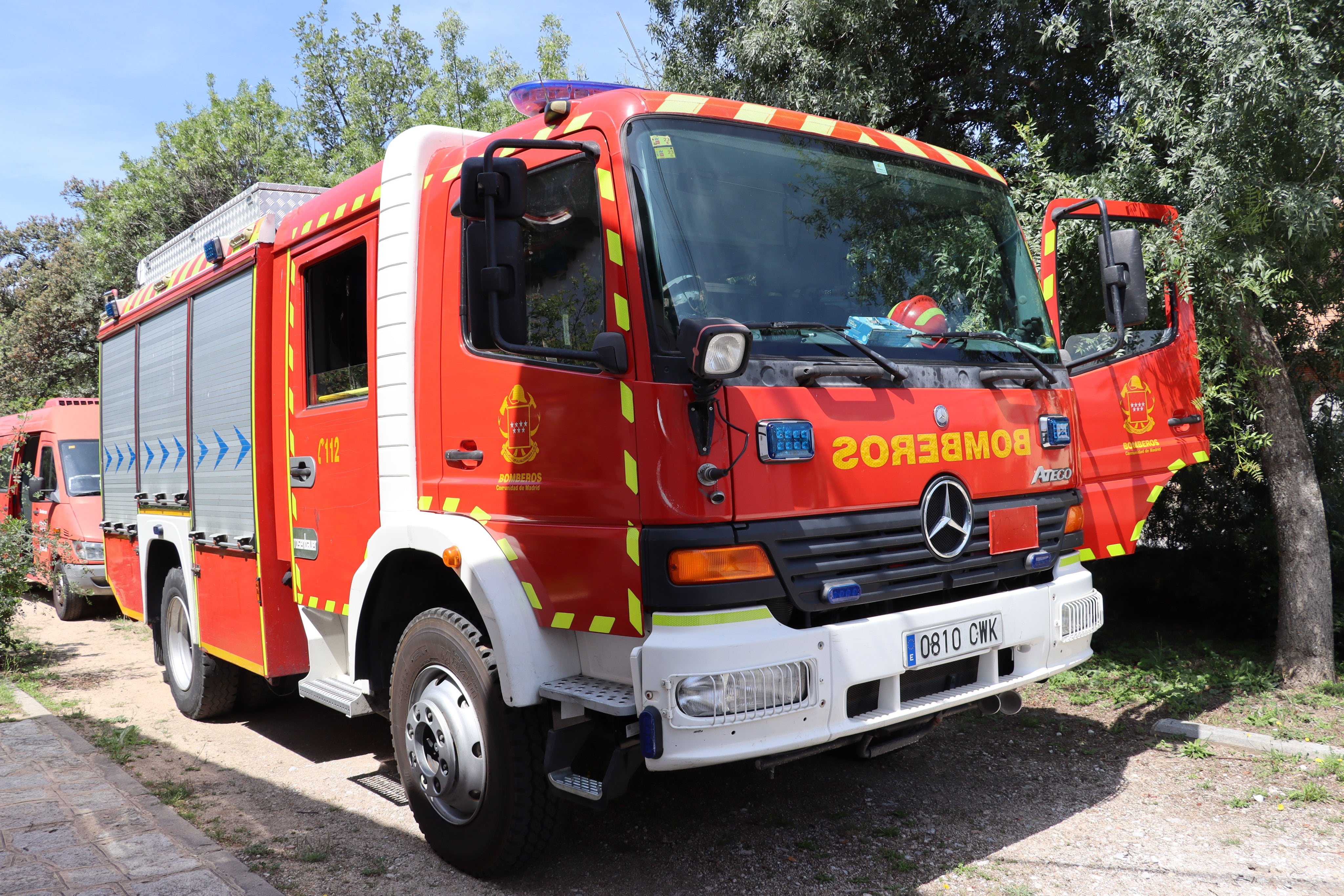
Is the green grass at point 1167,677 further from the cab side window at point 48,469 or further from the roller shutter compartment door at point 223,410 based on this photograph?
the cab side window at point 48,469

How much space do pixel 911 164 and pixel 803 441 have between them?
157 centimetres

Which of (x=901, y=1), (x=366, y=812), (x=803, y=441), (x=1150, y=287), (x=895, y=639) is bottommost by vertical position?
(x=366, y=812)

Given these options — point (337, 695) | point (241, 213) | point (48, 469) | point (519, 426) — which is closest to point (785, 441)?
point (519, 426)

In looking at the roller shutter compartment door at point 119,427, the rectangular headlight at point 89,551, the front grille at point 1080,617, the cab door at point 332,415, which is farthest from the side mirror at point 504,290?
the rectangular headlight at point 89,551

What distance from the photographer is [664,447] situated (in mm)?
2969

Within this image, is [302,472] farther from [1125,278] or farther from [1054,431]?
[1125,278]

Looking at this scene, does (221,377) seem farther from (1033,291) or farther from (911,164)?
(1033,291)

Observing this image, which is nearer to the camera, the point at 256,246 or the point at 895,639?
the point at 895,639

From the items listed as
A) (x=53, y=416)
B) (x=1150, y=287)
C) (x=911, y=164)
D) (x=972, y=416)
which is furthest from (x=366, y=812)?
(x=53, y=416)

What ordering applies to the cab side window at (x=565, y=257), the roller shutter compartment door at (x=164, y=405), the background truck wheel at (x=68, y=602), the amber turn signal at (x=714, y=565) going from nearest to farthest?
the amber turn signal at (x=714, y=565), the cab side window at (x=565, y=257), the roller shutter compartment door at (x=164, y=405), the background truck wheel at (x=68, y=602)

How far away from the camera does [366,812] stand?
179 inches

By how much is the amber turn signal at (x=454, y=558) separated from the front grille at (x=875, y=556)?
1083 millimetres

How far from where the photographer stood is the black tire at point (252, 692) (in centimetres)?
613

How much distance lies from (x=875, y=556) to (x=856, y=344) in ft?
2.40
